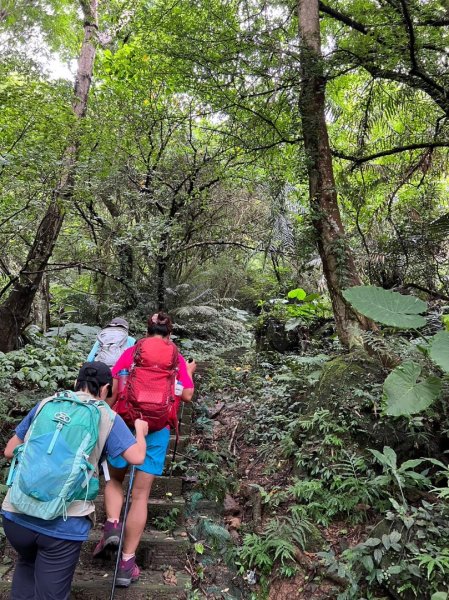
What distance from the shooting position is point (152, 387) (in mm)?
2887

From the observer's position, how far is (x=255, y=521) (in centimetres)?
355

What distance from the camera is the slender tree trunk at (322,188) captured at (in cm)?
514

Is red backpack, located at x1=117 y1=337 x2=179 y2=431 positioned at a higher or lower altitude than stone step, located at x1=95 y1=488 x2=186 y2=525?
higher

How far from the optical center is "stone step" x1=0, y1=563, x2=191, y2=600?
2865mm

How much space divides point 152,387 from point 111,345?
3.84ft

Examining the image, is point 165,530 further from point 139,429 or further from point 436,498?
point 436,498

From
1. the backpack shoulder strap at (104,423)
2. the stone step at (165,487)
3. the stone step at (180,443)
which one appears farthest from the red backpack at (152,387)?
the stone step at (180,443)

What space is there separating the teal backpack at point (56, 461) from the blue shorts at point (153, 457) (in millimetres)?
865

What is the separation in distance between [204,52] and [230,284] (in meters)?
7.87

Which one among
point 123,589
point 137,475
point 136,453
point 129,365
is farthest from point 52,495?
point 123,589

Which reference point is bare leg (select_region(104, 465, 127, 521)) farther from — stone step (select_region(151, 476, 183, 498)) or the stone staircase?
stone step (select_region(151, 476, 183, 498))

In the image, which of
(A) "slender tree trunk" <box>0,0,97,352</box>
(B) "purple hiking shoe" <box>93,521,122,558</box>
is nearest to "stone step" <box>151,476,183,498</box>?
(B) "purple hiking shoe" <box>93,521,122,558</box>

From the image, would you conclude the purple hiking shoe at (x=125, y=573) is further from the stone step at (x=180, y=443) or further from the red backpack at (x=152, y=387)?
the stone step at (x=180, y=443)

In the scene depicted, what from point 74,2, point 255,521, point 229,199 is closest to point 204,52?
point 229,199
